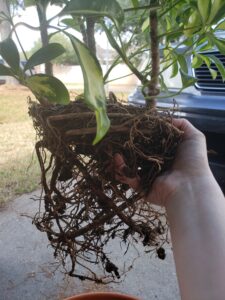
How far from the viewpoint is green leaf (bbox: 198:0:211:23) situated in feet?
1.87

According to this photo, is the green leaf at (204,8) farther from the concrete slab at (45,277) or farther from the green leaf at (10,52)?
the concrete slab at (45,277)

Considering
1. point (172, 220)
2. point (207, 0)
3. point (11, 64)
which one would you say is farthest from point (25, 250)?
point (207, 0)

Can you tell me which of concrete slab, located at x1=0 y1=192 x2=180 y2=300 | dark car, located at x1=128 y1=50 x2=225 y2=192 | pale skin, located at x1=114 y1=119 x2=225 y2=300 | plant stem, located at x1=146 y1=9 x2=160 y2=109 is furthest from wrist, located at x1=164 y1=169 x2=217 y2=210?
concrete slab, located at x1=0 y1=192 x2=180 y2=300

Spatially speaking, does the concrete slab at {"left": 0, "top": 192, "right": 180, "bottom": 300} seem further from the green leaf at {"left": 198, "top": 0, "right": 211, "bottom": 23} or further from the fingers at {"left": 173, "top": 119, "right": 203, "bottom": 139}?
the green leaf at {"left": 198, "top": 0, "right": 211, "bottom": 23}

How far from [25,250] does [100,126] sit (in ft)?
4.53

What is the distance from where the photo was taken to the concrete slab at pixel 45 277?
1369mm

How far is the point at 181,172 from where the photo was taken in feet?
2.23

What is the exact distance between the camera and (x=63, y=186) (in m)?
0.75

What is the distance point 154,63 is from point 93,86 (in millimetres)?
268

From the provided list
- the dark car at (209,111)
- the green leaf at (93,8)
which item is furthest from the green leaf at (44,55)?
the dark car at (209,111)

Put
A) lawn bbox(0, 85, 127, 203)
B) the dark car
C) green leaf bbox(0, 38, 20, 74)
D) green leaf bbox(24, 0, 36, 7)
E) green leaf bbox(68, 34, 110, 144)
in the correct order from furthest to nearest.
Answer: lawn bbox(0, 85, 127, 203) < the dark car < green leaf bbox(24, 0, 36, 7) < green leaf bbox(0, 38, 20, 74) < green leaf bbox(68, 34, 110, 144)

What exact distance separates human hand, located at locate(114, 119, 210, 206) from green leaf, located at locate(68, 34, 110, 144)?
24 cm

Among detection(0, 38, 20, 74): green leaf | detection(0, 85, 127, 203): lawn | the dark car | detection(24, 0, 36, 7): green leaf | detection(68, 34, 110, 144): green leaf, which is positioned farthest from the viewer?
detection(0, 85, 127, 203): lawn

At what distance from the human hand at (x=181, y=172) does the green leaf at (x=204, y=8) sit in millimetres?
199
